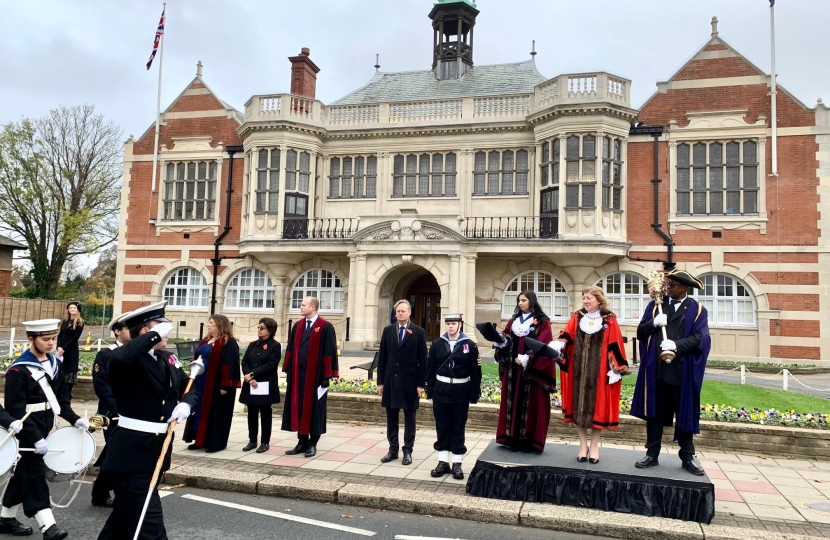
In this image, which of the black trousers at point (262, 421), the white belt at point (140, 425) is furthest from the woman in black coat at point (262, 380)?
the white belt at point (140, 425)

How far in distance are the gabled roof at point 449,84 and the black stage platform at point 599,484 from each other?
765 inches

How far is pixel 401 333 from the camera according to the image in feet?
24.6

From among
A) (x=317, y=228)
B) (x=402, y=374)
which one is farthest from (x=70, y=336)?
(x=317, y=228)

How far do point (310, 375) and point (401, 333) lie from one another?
1356mm

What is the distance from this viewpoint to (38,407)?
16.4ft

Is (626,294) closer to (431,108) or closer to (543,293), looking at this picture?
(543,293)

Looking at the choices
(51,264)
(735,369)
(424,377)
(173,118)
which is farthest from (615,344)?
(51,264)

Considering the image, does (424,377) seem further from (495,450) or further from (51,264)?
(51,264)

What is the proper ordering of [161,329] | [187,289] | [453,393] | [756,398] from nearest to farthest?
[161,329], [453,393], [756,398], [187,289]

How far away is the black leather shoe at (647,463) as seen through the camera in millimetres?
5785

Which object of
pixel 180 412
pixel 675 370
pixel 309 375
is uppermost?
pixel 675 370

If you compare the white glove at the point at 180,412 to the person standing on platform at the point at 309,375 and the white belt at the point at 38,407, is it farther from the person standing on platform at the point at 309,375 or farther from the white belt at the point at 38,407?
the person standing on platform at the point at 309,375

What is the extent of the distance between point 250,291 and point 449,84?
472 inches

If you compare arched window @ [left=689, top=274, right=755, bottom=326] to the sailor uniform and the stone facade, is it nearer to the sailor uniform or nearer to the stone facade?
the stone facade
